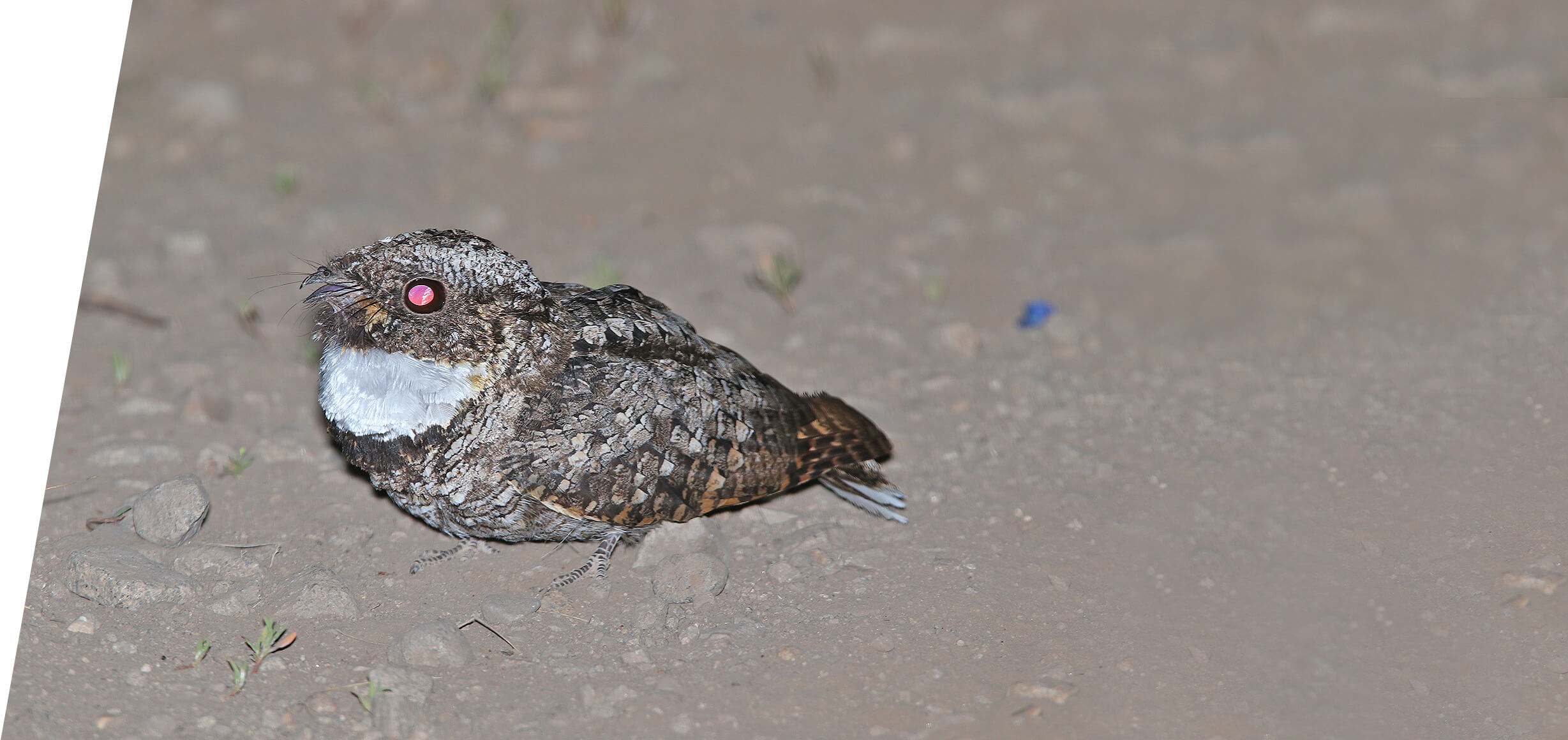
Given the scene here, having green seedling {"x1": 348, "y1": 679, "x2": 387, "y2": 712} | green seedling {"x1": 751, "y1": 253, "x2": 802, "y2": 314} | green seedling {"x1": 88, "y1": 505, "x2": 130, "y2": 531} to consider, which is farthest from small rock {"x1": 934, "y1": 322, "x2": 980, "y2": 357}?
green seedling {"x1": 88, "y1": 505, "x2": 130, "y2": 531}

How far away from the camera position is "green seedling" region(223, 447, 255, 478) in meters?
4.91

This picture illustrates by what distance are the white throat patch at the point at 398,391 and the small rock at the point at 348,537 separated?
2.04ft

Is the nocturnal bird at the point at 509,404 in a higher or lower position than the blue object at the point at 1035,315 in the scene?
lower

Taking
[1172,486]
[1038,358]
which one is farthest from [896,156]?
[1172,486]

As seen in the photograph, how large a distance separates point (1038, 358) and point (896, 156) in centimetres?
195

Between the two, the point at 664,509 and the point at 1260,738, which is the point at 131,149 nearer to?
the point at 664,509

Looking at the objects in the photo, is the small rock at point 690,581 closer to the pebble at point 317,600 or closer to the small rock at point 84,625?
the pebble at point 317,600

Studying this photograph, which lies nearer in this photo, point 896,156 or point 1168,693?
point 1168,693

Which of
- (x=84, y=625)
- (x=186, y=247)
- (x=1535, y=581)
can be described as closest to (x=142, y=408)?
(x=186, y=247)

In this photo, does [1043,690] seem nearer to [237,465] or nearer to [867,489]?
[867,489]

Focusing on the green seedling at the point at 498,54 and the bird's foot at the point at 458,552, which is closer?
the bird's foot at the point at 458,552

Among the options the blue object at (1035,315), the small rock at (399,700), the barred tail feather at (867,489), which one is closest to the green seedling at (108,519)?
the small rock at (399,700)

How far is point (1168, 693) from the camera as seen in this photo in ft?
12.9

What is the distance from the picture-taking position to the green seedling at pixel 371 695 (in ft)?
12.3
